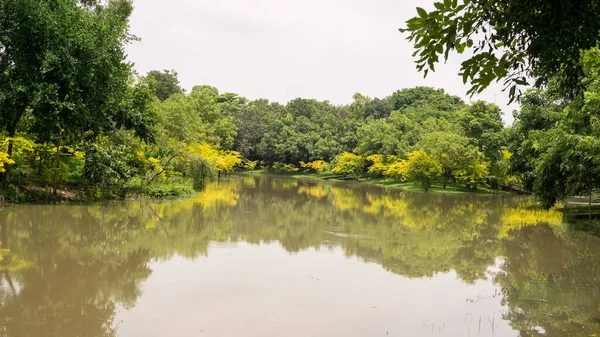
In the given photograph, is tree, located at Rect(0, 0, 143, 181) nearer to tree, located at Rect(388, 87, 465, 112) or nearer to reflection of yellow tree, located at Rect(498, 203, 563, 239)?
reflection of yellow tree, located at Rect(498, 203, 563, 239)

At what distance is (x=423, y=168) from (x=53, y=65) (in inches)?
1097

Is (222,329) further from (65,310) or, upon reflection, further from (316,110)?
(316,110)

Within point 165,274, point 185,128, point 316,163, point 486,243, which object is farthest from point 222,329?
point 316,163

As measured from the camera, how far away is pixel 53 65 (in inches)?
602

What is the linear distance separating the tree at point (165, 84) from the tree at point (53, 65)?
141 feet

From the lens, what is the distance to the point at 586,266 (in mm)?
10695

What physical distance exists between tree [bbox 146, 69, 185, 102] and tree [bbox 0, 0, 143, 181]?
43035 millimetres

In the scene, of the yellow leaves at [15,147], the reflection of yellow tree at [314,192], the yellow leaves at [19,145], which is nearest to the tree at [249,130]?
the reflection of yellow tree at [314,192]

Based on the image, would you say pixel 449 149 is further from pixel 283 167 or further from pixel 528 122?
pixel 283 167

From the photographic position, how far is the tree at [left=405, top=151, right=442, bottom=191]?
3616 centimetres

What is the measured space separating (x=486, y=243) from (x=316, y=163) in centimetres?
4333

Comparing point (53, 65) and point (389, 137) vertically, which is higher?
point (389, 137)

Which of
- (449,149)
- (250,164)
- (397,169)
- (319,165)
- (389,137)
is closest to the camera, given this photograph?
(449,149)

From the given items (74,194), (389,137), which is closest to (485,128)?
(389,137)
